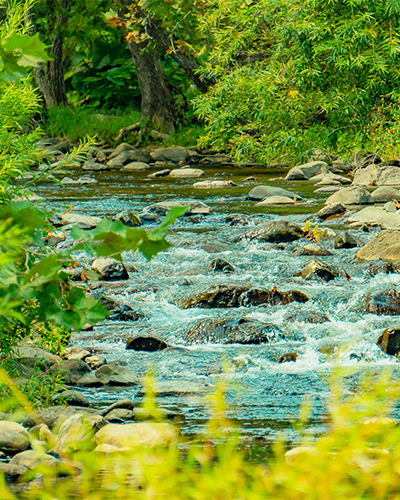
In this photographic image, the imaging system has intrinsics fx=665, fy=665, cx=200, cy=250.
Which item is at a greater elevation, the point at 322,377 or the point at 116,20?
the point at 116,20

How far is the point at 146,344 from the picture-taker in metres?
5.79

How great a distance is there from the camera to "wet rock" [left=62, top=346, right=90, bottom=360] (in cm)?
527

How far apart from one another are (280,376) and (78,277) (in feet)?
11.5

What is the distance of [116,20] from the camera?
16484 mm

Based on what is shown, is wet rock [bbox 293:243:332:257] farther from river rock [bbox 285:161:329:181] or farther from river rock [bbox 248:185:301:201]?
river rock [bbox 285:161:329:181]

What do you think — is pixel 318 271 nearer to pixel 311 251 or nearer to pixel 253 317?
pixel 311 251

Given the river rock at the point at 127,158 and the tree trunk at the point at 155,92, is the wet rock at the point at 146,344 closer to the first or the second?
the river rock at the point at 127,158

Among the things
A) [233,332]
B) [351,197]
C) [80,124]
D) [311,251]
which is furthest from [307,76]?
[80,124]

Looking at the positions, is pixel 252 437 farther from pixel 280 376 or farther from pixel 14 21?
pixel 14 21

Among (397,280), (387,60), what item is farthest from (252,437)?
(387,60)

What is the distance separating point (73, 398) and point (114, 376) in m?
0.68

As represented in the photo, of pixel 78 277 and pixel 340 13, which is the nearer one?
pixel 78 277

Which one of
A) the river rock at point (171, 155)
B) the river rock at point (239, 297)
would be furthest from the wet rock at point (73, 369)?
the river rock at point (171, 155)

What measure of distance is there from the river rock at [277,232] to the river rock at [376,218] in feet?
4.18
